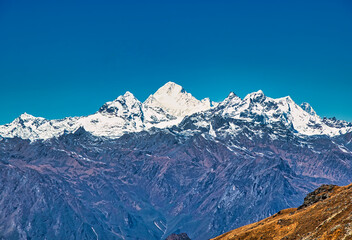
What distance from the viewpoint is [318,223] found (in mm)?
134500

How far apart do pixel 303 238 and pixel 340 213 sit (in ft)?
31.4

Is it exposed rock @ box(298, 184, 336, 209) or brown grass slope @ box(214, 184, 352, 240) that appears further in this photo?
exposed rock @ box(298, 184, 336, 209)

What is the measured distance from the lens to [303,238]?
128 meters

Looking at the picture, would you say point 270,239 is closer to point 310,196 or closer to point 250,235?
point 250,235

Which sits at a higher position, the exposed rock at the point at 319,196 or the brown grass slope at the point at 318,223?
the exposed rock at the point at 319,196

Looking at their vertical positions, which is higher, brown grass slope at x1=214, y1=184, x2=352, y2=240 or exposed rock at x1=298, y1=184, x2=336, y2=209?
exposed rock at x1=298, y1=184, x2=336, y2=209

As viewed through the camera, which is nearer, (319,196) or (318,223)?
(318,223)

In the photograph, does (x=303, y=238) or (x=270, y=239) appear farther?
(x=270, y=239)

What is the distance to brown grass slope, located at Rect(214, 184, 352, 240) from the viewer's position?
114m

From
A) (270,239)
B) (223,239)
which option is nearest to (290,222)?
(270,239)

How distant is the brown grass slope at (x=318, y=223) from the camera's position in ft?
373

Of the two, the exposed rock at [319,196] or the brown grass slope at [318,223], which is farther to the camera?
the exposed rock at [319,196]

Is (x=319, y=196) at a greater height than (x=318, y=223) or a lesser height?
greater

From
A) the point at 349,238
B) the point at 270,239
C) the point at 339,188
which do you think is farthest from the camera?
the point at 339,188
